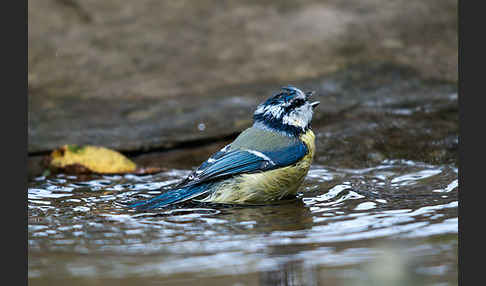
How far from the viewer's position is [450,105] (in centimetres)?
587

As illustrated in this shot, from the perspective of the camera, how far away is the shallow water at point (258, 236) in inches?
101

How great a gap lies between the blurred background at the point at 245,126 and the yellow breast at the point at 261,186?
0.20 metres

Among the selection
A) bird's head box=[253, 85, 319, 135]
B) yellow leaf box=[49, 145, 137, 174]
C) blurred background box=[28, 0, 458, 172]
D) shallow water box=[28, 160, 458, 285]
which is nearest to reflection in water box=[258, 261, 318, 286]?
shallow water box=[28, 160, 458, 285]

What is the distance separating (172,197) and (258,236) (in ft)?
3.01

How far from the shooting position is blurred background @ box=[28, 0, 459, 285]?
9.11ft

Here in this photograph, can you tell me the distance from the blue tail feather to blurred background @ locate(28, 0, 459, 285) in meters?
0.20

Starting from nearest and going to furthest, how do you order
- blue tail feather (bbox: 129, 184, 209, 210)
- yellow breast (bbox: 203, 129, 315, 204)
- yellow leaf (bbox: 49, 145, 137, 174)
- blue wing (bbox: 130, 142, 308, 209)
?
blue tail feather (bbox: 129, 184, 209, 210) < blue wing (bbox: 130, 142, 308, 209) < yellow breast (bbox: 203, 129, 315, 204) < yellow leaf (bbox: 49, 145, 137, 174)

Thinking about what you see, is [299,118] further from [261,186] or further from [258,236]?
[258,236]

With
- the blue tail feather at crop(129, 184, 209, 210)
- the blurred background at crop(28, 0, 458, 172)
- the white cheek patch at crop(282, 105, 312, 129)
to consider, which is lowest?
the blue tail feather at crop(129, 184, 209, 210)

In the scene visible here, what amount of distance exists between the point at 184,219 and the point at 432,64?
4311 millimetres

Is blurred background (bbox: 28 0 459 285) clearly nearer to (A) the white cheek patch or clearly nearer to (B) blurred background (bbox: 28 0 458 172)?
(B) blurred background (bbox: 28 0 458 172)

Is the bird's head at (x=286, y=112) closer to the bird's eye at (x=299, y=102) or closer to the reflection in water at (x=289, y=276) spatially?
the bird's eye at (x=299, y=102)

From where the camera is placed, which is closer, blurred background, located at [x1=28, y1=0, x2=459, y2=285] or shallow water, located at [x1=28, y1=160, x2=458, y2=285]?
shallow water, located at [x1=28, y1=160, x2=458, y2=285]

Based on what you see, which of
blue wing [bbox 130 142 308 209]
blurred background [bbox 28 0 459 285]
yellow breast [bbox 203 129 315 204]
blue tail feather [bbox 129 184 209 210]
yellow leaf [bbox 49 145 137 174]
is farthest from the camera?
yellow leaf [bbox 49 145 137 174]
